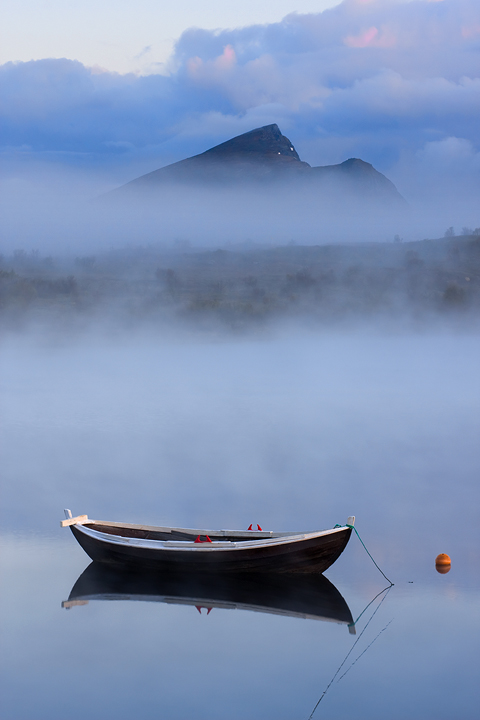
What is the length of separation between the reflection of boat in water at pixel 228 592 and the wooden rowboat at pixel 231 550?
0.28m

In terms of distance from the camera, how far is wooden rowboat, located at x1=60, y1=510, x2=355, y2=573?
15.5 m

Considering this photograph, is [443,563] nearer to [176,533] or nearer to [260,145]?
[176,533]

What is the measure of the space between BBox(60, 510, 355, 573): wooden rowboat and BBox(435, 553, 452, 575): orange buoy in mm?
2816

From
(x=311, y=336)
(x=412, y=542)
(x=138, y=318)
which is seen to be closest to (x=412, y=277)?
(x=311, y=336)

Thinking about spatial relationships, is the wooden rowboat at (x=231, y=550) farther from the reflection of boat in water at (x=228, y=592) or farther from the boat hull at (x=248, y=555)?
the reflection of boat in water at (x=228, y=592)

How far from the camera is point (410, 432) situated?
52.2 metres

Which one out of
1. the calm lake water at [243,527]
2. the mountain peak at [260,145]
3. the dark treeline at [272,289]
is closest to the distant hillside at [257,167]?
the mountain peak at [260,145]

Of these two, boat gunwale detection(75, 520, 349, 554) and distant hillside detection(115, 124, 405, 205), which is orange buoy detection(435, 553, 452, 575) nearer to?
boat gunwale detection(75, 520, 349, 554)

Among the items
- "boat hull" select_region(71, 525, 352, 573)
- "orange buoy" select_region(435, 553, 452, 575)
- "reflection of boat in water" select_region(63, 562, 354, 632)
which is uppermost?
"boat hull" select_region(71, 525, 352, 573)

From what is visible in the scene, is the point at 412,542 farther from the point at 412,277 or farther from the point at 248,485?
the point at 412,277

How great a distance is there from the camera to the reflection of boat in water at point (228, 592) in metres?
15.2

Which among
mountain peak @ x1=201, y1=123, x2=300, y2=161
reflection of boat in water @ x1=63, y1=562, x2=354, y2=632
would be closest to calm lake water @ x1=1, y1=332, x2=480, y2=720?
reflection of boat in water @ x1=63, y1=562, x2=354, y2=632

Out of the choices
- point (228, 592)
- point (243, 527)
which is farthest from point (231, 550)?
point (243, 527)

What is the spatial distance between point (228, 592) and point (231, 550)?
2.87ft
